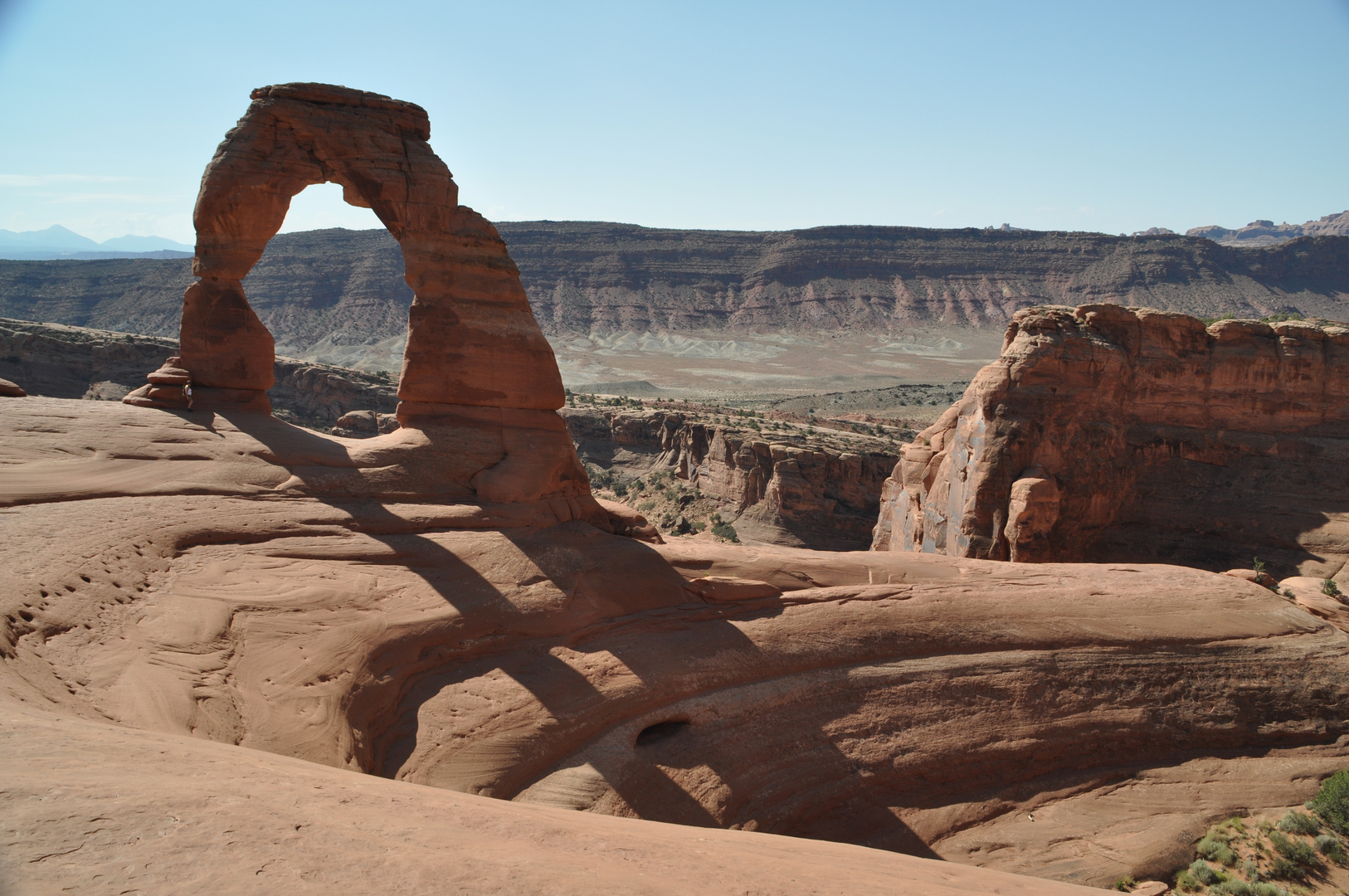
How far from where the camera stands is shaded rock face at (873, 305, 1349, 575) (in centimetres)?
2138

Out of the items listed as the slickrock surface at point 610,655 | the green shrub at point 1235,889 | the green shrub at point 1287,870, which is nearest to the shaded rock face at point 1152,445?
the slickrock surface at point 610,655

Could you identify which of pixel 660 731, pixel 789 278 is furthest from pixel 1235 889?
pixel 789 278

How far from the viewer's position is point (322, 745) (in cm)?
915

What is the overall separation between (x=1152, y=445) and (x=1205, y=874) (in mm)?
13752

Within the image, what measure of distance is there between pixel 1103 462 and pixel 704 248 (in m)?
141

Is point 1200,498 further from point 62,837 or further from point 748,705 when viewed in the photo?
point 62,837


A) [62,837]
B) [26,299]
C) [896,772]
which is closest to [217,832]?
[62,837]

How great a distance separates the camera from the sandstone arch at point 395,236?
14.0 metres

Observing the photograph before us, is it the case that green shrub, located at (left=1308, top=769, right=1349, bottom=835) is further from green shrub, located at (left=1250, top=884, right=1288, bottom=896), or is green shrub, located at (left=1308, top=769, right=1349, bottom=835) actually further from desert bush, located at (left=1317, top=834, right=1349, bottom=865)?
green shrub, located at (left=1250, top=884, right=1288, bottom=896)

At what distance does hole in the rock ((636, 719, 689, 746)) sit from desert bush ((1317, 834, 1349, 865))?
934cm

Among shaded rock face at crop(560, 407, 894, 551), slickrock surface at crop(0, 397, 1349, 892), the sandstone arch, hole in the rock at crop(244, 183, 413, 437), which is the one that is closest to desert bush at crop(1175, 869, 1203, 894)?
slickrock surface at crop(0, 397, 1349, 892)

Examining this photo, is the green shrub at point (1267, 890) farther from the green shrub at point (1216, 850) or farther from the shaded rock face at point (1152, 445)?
the shaded rock face at point (1152, 445)

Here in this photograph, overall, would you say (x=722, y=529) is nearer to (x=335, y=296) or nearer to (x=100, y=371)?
(x=100, y=371)

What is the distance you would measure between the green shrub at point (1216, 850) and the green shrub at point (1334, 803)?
66.1 inches
